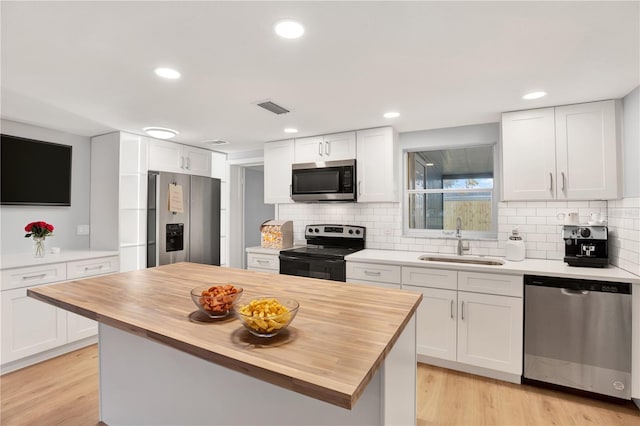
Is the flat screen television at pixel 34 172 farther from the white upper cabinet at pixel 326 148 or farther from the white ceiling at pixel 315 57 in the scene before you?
the white upper cabinet at pixel 326 148

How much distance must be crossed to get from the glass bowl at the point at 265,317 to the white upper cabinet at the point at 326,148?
268 centimetres

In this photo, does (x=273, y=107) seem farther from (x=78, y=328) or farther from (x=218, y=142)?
(x=78, y=328)

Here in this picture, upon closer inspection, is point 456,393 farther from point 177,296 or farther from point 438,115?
point 438,115

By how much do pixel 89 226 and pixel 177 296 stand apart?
3.06m

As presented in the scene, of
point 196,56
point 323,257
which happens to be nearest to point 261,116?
point 196,56

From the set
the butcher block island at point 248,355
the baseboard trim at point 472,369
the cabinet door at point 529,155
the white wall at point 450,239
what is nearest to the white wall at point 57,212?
the butcher block island at point 248,355

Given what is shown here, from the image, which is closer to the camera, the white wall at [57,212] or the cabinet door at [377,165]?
the white wall at [57,212]

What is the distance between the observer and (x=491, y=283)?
8.34ft

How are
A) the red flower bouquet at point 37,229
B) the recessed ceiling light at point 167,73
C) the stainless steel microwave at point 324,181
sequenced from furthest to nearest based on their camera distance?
the stainless steel microwave at point 324,181
the red flower bouquet at point 37,229
the recessed ceiling light at point 167,73

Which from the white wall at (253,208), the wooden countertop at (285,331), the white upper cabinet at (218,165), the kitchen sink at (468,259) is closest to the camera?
the wooden countertop at (285,331)

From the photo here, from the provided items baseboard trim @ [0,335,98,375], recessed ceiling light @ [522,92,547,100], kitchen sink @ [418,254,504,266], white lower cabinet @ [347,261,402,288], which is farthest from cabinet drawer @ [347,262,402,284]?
baseboard trim @ [0,335,98,375]

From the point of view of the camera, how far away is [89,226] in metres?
3.80

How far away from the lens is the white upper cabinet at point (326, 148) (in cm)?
355

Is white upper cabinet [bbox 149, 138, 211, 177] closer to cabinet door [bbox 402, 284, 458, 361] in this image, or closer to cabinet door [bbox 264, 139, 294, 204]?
cabinet door [bbox 264, 139, 294, 204]
